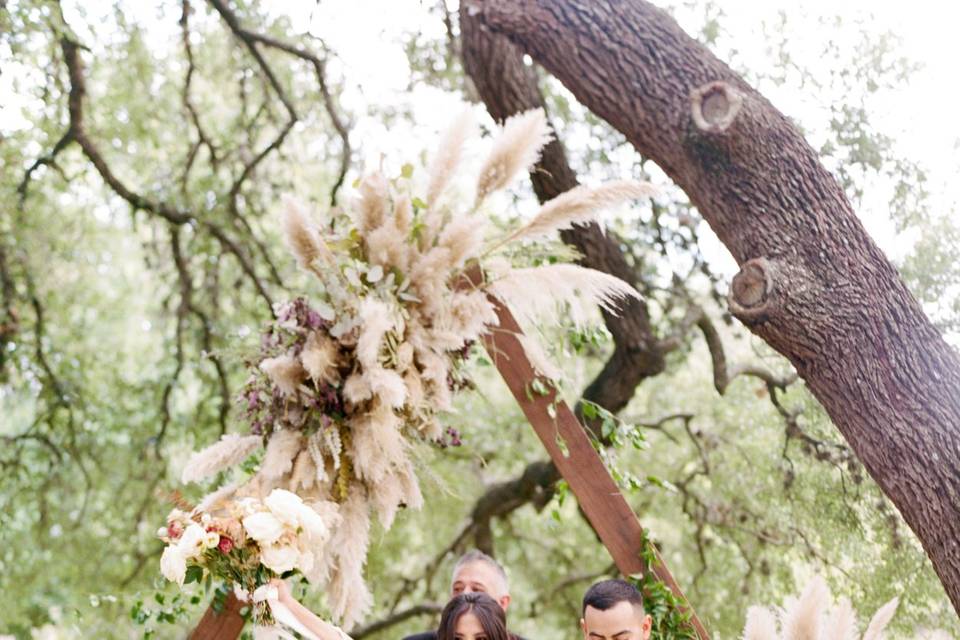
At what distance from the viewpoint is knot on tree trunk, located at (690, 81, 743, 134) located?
333 cm

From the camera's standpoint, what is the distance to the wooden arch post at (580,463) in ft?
11.6

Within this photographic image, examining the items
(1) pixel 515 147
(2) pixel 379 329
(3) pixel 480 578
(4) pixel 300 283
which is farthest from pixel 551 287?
(4) pixel 300 283

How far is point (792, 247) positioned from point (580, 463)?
2.89ft

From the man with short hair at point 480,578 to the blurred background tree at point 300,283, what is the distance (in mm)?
1587

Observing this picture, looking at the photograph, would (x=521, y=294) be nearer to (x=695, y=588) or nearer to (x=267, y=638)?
(x=267, y=638)

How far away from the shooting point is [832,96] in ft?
16.0

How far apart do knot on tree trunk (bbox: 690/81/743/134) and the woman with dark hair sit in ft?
4.60

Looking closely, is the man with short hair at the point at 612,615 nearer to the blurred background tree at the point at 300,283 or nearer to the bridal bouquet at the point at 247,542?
the bridal bouquet at the point at 247,542

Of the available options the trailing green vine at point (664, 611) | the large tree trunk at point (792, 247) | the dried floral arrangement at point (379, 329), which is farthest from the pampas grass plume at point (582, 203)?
the trailing green vine at point (664, 611)

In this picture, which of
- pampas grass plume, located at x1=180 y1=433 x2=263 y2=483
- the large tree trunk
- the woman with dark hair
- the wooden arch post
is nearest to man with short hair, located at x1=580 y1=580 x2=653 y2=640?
the woman with dark hair

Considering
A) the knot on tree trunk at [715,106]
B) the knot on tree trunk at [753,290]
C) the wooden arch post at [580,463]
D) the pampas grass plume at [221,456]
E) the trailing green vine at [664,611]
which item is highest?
the knot on tree trunk at [715,106]

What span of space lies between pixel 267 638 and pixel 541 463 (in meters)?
3.23

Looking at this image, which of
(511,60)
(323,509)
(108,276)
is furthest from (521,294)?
(108,276)

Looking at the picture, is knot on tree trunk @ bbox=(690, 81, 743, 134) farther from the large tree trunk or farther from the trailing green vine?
the trailing green vine
